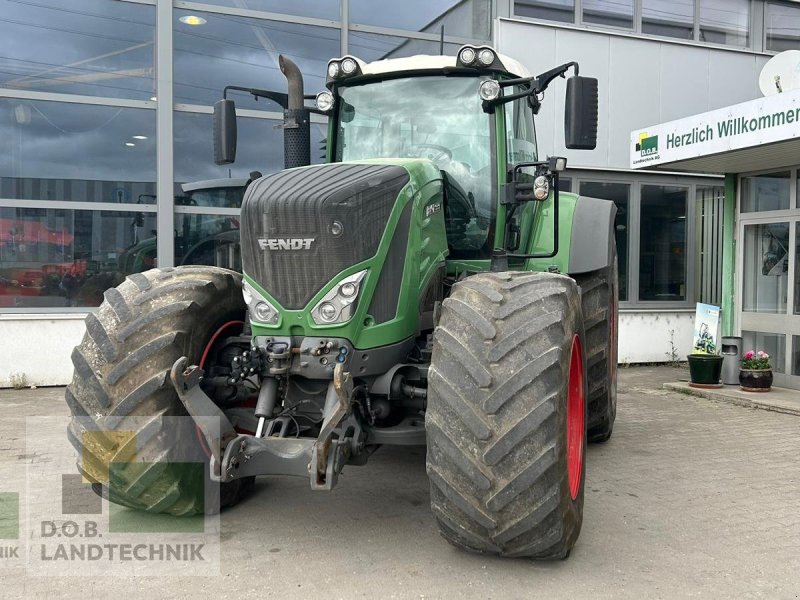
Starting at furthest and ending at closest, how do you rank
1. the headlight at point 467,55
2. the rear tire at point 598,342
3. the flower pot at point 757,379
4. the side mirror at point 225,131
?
the flower pot at point 757,379 → the rear tire at point 598,342 → the side mirror at point 225,131 → the headlight at point 467,55

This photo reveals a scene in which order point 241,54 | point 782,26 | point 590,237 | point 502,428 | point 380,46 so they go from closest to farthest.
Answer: point 502,428 < point 590,237 < point 241,54 < point 380,46 < point 782,26

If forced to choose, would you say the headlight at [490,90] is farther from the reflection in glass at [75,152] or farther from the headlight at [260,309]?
the reflection in glass at [75,152]

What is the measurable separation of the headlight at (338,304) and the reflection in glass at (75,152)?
6630 mm

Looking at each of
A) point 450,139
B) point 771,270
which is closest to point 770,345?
point 771,270

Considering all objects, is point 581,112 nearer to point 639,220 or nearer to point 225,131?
point 225,131

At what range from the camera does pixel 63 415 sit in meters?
7.38

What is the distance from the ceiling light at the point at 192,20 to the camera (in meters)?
9.63

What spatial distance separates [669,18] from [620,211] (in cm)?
329

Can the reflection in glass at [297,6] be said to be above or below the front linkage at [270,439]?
above

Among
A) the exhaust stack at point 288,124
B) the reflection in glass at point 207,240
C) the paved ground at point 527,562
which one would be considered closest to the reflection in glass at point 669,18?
the reflection in glass at point 207,240

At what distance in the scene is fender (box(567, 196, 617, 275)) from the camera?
5.50 m

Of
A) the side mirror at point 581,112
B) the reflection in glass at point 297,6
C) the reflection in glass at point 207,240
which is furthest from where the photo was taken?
the reflection in glass at point 297,6

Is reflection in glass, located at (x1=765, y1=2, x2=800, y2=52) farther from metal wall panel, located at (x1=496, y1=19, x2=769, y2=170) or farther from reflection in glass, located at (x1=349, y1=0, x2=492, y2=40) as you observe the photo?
reflection in glass, located at (x1=349, y1=0, x2=492, y2=40)

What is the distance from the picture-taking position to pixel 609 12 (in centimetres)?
1151
